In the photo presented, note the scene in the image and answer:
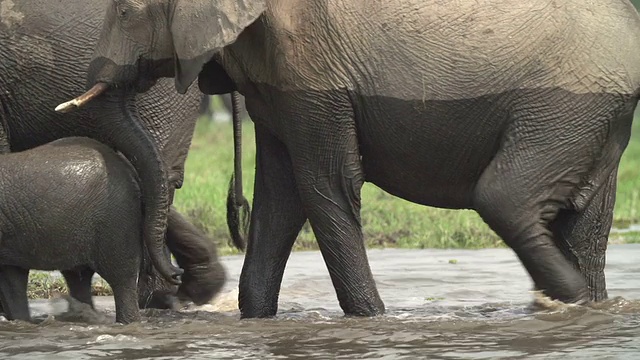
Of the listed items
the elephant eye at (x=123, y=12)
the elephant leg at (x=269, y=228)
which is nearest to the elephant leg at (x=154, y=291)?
the elephant leg at (x=269, y=228)

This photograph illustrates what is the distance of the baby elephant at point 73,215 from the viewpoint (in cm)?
722

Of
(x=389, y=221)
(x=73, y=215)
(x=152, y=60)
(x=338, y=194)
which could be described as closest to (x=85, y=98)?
(x=152, y=60)

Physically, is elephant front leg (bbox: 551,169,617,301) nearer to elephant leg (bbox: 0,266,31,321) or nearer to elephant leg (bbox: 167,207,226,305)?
elephant leg (bbox: 167,207,226,305)

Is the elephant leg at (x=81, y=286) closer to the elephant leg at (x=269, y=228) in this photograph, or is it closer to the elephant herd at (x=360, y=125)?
the elephant herd at (x=360, y=125)

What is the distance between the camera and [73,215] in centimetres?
723

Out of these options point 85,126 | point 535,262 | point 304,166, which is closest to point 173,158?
point 85,126

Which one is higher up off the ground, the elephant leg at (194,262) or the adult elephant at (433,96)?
the adult elephant at (433,96)

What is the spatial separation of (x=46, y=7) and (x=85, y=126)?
58 cm

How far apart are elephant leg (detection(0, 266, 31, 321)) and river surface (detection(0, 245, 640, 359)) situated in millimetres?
117

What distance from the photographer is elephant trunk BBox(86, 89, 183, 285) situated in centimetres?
735

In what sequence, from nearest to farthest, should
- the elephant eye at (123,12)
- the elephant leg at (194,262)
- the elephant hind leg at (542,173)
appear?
the elephant hind leg at (542,173) → the elephant eye at (123,12) → the elephant leg at (194,262)

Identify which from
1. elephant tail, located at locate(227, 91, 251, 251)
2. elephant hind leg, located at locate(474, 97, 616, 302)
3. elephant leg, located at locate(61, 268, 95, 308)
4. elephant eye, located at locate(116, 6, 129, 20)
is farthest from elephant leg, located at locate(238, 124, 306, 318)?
elephant hind leg, located at locate(474, 97, 616, 302)

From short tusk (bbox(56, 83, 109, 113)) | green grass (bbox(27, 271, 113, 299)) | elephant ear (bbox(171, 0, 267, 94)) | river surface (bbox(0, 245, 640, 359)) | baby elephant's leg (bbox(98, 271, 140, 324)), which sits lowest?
river surface (bbox(0, 245, 640, 359))

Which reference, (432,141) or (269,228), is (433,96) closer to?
(432,141)
